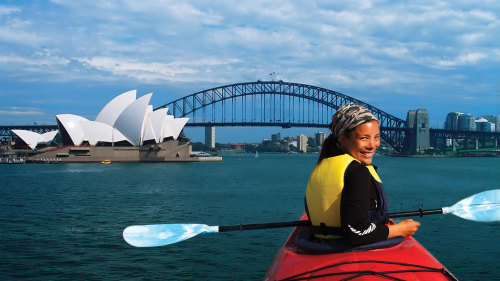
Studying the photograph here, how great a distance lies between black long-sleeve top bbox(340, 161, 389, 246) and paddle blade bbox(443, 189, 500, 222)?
5.15ft

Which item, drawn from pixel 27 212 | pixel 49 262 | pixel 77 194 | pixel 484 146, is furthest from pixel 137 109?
pixel 484 146

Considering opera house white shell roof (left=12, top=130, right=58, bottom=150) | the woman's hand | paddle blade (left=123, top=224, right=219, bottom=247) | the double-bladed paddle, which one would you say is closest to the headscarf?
the woman's hand

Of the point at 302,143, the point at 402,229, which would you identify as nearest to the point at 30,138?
the point at 402,229

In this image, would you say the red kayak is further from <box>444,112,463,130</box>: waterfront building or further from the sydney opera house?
<box>444,112,463,130</box>: waterfront building

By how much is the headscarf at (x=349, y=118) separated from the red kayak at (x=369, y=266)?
28.9 inches

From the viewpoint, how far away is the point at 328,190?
2.62 metres

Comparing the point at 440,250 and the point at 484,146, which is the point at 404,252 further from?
the point at 484,146

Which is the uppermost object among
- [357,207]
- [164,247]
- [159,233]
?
[357,207]

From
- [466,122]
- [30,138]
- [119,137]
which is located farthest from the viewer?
[466,122]

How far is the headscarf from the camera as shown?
8.77 ft

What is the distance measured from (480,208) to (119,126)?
6309 cm

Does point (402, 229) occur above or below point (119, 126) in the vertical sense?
below

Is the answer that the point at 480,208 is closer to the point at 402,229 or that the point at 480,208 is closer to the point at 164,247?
the point at 402,229

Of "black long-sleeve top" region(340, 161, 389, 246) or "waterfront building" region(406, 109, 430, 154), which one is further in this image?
"waterfront building" region(406, 109, 430, 154)
